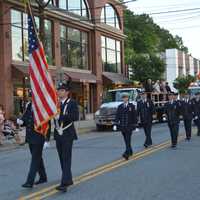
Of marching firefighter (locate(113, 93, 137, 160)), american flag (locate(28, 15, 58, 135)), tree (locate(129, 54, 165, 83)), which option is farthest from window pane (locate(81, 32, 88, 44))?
american flag (locate(28, 15, 58, 135))

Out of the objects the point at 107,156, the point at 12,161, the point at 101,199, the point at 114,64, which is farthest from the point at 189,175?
the point at 114,64

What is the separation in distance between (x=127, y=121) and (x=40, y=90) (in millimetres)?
4539

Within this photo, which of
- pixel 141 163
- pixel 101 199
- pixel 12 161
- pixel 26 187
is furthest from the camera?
pixel 12 161

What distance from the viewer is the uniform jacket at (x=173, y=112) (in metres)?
16.6

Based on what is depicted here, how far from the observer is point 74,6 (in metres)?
40.2

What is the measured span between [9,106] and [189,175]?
21.1 m

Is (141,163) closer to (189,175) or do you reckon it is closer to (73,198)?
(189,175)

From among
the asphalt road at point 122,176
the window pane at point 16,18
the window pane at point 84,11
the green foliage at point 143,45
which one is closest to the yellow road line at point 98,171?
the asphalt road at point 122,176

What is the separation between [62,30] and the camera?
3800 centimetres

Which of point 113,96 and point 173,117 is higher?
point 113,96

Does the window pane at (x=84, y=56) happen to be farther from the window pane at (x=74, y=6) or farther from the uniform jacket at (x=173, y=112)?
the uniform jacket at (x=173, y=112)

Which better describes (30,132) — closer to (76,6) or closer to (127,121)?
(127,121)

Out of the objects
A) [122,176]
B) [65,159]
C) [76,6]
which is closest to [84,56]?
[76,6]

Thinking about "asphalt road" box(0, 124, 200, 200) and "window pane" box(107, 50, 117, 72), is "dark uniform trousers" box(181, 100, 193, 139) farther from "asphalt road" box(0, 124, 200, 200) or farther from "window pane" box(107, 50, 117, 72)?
"window pane" box(107, 50, 117, 72)
